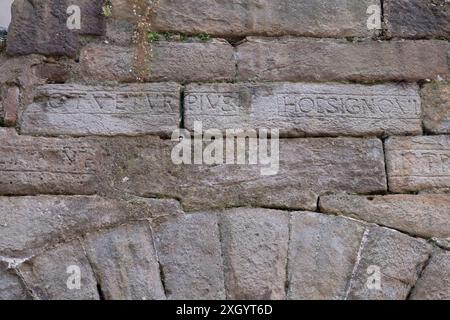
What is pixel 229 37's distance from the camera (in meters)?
3.47

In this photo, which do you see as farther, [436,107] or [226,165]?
[436,107]

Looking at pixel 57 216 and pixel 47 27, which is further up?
pixel 47 27

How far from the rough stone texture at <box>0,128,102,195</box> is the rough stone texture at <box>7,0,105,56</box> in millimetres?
502

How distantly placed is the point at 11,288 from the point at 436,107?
234cm

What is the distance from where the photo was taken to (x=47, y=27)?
3402mm

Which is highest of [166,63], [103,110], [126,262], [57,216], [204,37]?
[204,37]

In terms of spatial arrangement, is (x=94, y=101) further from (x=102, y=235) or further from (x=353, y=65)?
(x=353, y=65)

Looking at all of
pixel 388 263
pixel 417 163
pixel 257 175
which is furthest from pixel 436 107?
pixel 257 175

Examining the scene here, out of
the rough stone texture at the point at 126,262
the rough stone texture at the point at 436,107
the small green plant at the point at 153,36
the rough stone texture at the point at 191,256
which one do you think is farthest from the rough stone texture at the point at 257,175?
the small green plant at the point at 153,36

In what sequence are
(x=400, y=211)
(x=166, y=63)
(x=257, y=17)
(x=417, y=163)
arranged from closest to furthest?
(x=400, y=211), (x=417, y=163), (x=166, y=63), (x=257, y=17)

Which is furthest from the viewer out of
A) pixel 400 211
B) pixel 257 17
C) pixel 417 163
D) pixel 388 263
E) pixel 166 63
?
pixel 257 17

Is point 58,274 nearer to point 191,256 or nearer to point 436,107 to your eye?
point 191,256

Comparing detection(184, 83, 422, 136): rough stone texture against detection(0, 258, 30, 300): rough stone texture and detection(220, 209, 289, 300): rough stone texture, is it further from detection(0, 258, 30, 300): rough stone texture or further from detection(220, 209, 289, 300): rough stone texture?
detection(0, 258, 30, 300): rough stone texture

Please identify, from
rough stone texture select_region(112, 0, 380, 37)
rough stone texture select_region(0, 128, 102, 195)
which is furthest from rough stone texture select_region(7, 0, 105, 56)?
rough stone texture select_region(0, 128, 102, 195)
